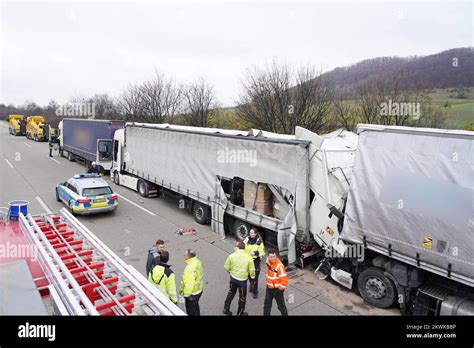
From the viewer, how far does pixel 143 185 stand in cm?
1644

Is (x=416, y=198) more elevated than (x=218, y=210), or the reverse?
(x=416, y=198)

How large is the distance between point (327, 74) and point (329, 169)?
1655 cm

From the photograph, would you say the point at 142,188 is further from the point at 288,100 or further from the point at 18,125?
the point at 18,125

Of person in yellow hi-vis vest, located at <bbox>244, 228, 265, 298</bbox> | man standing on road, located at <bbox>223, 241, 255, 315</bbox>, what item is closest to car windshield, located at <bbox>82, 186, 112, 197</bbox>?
person in yellow hi-vis vest, located at <bbox>244, 228, 265, 298</bbox>

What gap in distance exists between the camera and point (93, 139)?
21.9 meters

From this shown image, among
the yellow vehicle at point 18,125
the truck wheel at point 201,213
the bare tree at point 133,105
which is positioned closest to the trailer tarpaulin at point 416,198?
the truck wheel at point 201,213

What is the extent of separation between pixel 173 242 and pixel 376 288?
619cm

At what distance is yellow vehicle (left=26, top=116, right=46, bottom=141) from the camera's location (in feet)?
145

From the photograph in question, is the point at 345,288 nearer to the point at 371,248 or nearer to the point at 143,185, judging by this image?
the point at 371,248

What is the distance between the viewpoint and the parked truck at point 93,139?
818 inches

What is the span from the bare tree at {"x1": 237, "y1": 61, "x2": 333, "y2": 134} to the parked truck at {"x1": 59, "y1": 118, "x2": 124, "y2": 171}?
9.65 meters

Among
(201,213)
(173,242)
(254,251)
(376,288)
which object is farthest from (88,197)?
(376,288)

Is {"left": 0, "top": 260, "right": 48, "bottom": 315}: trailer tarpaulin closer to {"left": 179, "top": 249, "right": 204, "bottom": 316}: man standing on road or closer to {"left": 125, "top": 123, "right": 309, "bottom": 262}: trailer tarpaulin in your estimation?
{"left": 179, "top": 249, "right": 204, "bottom": 316}: man standing on road

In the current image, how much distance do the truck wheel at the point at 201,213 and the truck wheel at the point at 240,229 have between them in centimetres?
152
